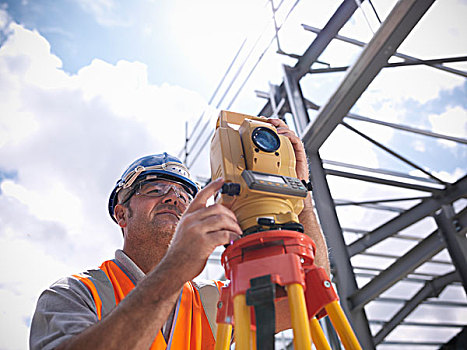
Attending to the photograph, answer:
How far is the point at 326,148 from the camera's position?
600 centimetres

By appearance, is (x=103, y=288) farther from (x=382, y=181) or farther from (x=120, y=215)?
(x=382, y=181)

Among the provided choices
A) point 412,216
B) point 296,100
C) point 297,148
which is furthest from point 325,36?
point 297,148

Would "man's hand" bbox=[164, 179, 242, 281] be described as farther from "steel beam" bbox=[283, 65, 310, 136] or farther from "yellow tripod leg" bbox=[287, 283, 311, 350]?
"steel beam" bbox=[283, 65, 310, 136]

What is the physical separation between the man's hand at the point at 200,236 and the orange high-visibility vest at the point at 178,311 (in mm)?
650

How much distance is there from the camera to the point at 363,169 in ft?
20.7

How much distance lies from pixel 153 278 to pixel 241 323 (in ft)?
1.22

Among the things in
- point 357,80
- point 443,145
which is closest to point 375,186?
point 443,145

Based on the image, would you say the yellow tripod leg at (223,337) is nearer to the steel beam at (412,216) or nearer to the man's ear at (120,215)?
the man's ear at (120,215)

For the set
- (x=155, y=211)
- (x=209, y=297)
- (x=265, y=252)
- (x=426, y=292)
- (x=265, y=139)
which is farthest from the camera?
(x=426, y=292)

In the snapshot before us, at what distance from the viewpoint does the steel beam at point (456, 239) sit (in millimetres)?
4109

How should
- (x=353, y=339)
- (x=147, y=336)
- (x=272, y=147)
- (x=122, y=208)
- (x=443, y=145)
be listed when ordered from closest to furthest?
(x=353, y=339) < (x=147, y=336) < (x=272, y=147) < (x=122, y=208) < (x=443, y=145)

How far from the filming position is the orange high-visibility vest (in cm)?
171

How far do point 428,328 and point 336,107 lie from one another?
10.4m

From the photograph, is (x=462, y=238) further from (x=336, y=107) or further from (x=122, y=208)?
(x=122, y=208)
